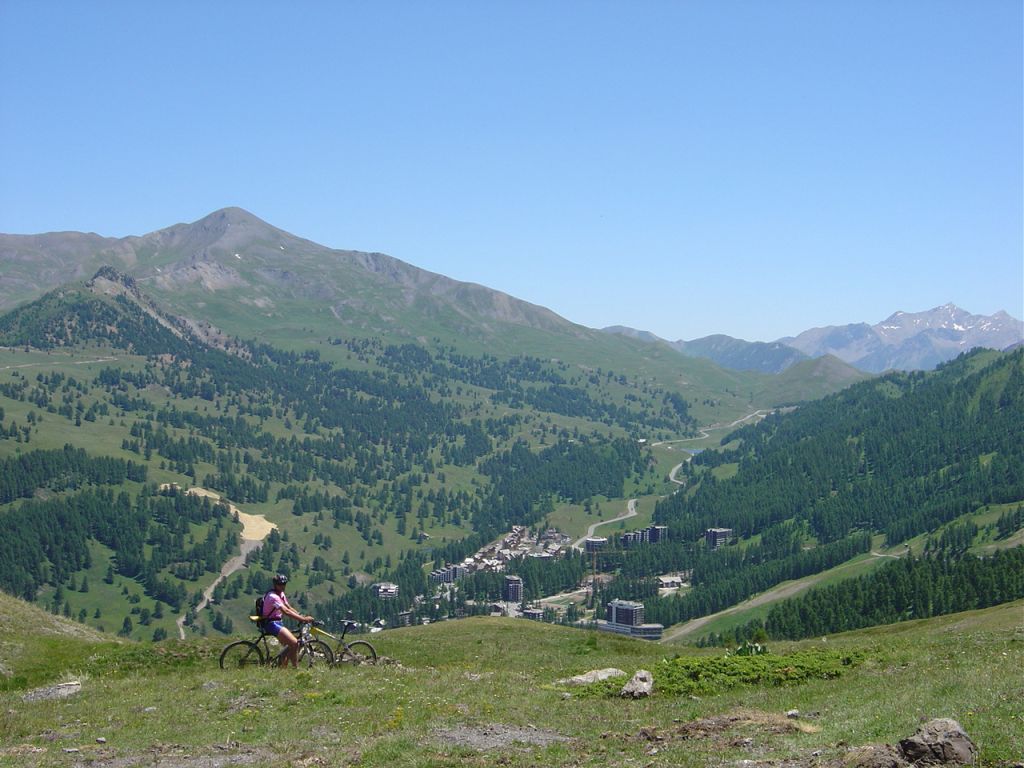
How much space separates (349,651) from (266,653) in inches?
140

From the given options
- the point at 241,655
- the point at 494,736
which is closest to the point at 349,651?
the point at 241,655

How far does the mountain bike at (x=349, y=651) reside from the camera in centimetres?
3831

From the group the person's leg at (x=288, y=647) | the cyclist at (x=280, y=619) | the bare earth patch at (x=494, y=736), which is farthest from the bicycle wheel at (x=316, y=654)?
the bare earth patch at (x=494, y=736)

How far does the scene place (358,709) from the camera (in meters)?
28.2

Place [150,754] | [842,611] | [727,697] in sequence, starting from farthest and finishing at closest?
[842,611], [727,697], [150,754]

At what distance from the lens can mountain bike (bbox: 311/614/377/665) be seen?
38.3 meters

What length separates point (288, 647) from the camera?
120 feet

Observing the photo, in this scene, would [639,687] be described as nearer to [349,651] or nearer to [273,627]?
[349,651]

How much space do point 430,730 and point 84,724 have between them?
442 inches

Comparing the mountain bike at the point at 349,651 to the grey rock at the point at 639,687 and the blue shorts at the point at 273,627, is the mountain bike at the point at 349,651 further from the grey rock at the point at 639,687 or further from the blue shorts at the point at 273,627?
the grey rock at the point at 639,687

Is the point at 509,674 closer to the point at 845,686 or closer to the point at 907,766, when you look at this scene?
the point at 845,686

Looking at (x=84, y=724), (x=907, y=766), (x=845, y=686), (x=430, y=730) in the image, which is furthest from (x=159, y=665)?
(x=907, y=766)

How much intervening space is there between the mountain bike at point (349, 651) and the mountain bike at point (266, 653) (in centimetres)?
42

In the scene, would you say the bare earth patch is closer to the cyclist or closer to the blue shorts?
the cyclist
